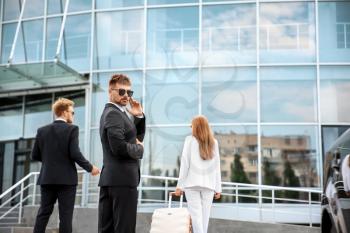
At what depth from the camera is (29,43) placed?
50.7ft

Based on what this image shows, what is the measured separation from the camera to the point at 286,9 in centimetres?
1380

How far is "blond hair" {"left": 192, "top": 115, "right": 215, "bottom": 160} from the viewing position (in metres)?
6.33

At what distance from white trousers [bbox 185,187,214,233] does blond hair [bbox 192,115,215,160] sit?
1.27 ft

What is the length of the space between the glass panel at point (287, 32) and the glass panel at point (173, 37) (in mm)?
1677

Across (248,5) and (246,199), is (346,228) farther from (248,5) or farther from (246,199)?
(248,5)

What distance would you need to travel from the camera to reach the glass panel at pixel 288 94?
13.2m

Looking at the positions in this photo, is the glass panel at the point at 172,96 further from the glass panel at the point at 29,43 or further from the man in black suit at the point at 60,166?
the man in black suit at the point at 60,166

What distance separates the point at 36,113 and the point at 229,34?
5.73m

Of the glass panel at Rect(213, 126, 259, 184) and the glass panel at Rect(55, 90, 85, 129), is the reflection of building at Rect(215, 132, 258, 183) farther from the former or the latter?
the glass panel at Rect(55, 90, 85, 129)

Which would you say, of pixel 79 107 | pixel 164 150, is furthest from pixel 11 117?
pixel 164 150

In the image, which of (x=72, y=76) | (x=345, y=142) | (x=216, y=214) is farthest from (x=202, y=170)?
(x=72, y=76)

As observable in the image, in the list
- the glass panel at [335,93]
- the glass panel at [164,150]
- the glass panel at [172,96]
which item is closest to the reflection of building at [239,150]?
the glass panel at [164,150]

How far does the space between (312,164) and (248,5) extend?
4.16 m

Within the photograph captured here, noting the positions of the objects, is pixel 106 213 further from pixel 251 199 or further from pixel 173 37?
pixel 173 37
